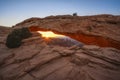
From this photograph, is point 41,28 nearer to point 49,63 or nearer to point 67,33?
point 67,33

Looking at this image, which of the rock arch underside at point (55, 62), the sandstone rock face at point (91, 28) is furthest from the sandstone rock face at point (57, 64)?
the sandstone rock face at point (91, 28)

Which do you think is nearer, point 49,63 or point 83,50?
point 49,63

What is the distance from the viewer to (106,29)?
25.0 meters

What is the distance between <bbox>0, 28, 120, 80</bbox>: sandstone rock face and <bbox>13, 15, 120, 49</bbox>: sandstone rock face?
973cm

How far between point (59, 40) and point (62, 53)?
11.0 feet

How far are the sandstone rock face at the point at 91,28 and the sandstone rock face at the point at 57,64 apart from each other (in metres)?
9.73

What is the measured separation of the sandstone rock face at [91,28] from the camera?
75.1 feet

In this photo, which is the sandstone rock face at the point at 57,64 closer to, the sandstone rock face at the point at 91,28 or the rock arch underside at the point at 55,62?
the rock arch underside at the point at 55,62

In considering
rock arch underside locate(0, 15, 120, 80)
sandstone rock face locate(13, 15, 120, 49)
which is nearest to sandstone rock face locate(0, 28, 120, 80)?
rock arch underside locate(0, 15, 120, 80)

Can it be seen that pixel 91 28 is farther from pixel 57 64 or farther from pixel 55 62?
pixel 57 64

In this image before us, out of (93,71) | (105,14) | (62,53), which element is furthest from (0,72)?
(105,14)

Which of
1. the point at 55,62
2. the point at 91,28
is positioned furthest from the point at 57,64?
the point at 91,28

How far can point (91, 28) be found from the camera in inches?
1006

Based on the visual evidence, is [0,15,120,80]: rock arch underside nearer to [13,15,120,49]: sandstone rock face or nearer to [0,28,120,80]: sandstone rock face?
[0,28,120,80]: sandstone rock face
